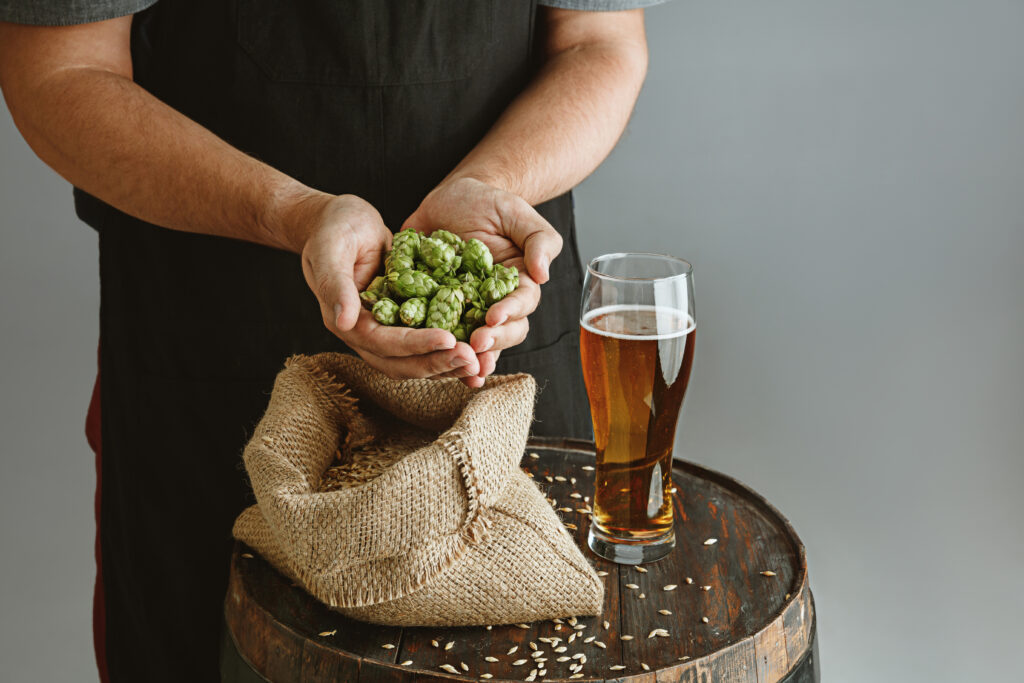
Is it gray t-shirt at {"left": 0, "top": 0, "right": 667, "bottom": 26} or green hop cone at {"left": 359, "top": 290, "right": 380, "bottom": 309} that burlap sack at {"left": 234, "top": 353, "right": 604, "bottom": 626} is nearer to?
green hop cone at {"left": 359, "top": 290, "right": 380, "bottom": 309}

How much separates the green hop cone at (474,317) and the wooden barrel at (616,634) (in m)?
0.28

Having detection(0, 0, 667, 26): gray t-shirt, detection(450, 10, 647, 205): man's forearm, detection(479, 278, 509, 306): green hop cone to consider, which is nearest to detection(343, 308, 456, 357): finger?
detection(479, 278, 509, 306): green hop cone

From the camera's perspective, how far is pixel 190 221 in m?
1.39

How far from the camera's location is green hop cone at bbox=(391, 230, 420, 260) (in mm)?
1118

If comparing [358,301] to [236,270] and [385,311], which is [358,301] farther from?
[236,270]

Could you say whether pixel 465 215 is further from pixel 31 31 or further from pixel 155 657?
pixel 155 657

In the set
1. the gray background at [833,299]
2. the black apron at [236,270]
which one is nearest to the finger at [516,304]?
the black apron at [236,270]

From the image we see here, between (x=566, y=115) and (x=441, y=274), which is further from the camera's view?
(x=566, y=115)

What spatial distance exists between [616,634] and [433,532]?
21 centimetres

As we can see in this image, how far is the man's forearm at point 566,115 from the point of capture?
1419mm

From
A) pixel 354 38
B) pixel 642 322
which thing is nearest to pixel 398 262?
pixel 642 322

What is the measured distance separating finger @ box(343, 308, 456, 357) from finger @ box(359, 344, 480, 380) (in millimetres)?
10

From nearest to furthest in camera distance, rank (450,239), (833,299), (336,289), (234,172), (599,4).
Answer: (336,289), (450,239), (234,172), (599,4), (833,299)

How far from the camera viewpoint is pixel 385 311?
106 centimetres
